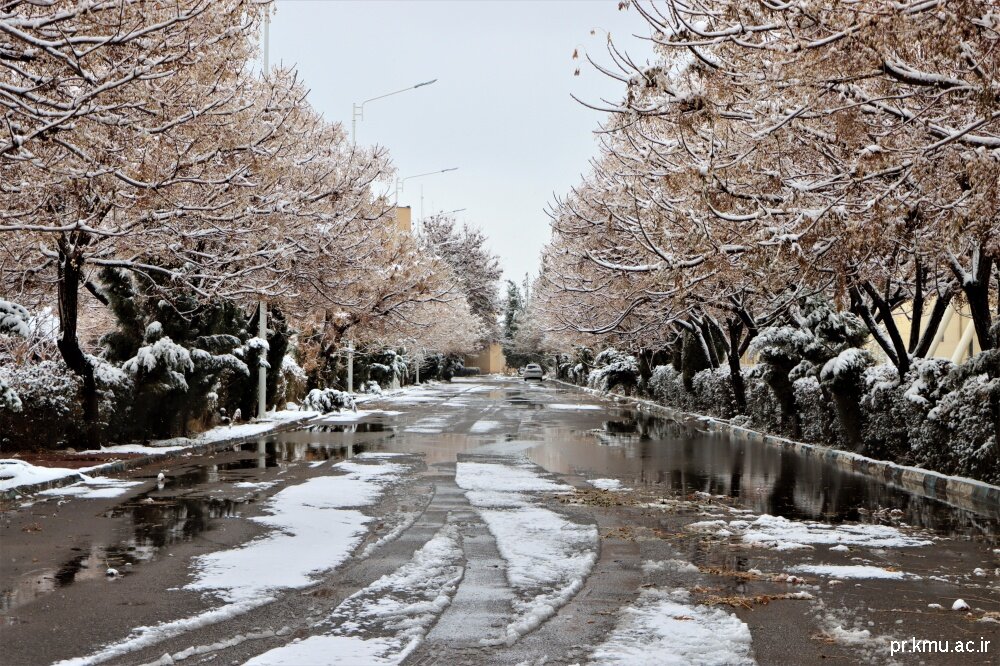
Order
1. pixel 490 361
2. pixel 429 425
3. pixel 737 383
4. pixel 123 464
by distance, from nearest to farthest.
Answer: pixel 123 464
pixel 429 425
pixel 737 383
pixel 490 361

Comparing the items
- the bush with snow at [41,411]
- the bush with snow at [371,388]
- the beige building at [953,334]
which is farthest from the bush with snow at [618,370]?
the bush with snow at [41,411]

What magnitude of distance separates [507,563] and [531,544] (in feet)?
3.04

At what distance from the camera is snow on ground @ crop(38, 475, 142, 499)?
12.9 m

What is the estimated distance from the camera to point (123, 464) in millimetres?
16281

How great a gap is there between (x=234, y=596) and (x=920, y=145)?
8.56m

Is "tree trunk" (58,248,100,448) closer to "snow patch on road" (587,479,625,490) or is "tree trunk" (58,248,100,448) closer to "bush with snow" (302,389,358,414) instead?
"snow patch on road" (587,479,625,490)

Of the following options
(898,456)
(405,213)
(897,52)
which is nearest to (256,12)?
(897,52)

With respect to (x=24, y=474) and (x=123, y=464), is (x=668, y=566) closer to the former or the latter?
(x=24, y=474)

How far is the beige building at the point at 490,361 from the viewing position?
5391 inches

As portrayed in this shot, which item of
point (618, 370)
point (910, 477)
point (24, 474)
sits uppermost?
point (618, 370)

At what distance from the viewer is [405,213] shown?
108 meters

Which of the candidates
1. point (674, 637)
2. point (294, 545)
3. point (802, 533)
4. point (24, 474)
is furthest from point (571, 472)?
point (674, 637)

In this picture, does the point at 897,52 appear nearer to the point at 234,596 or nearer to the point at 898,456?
the point at 234,596

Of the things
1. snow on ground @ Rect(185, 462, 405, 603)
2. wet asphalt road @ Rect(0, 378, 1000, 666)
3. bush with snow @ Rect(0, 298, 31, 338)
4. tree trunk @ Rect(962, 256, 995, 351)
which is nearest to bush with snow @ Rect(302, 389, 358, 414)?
wet asphalt road @ Rect(0, 378, 1000, 666)
